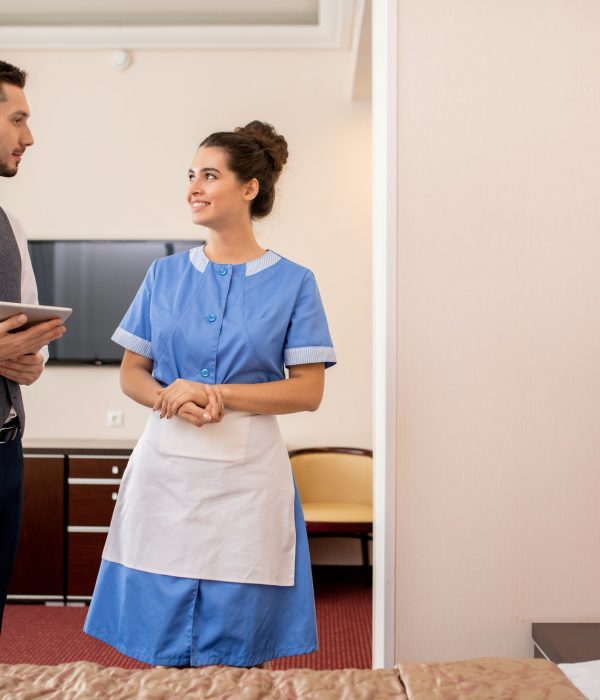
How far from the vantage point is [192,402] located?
5.15 feet

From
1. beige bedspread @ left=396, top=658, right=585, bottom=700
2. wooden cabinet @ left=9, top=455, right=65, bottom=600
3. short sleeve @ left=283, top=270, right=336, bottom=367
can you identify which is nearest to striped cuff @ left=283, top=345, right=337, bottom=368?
short sleeve @ left=283, top=270, right=336, bottom=367

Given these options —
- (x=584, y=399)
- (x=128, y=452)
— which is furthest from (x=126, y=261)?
(x=584, y=399)

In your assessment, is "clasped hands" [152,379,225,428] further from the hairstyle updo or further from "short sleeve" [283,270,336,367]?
the hairstyle updo

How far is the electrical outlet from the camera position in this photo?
4164 millimetres

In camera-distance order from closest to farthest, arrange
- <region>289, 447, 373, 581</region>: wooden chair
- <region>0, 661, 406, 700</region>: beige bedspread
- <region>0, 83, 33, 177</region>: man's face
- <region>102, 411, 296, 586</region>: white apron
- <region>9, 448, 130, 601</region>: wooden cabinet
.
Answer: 1. <region>0, 661, 406, 700</region>: beige bedspread
2. <region>102, 411, 296, 586</region>: white apron
3. <region>0, 83, 33, 177</region>: man's face
4. <region>9, 448, 130, 601</region>: wooden cabinet
5. <region>289, 447, 373, 581</region>: wooden chair

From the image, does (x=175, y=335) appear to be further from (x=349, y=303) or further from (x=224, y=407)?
(x=349, y=303)

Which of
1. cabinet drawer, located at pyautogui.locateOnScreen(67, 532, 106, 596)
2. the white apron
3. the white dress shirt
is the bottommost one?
cabinet drawer, located at pyautogui.locateOnScreen(67, 532, 106, 596)

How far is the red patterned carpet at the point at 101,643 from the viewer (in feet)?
9.62

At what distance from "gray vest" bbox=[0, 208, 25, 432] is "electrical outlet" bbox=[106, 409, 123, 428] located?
96.7 inches

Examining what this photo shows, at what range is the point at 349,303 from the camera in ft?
13.8

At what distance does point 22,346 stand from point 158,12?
3109 mm

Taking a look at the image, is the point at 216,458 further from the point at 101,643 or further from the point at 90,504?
the point at 90,504

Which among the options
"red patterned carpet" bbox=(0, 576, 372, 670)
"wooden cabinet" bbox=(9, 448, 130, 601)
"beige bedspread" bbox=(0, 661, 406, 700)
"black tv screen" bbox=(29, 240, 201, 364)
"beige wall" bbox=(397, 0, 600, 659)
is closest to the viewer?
"beige bedspread" bbox=(0, 661, 406, 700)

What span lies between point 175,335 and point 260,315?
0.63ft
